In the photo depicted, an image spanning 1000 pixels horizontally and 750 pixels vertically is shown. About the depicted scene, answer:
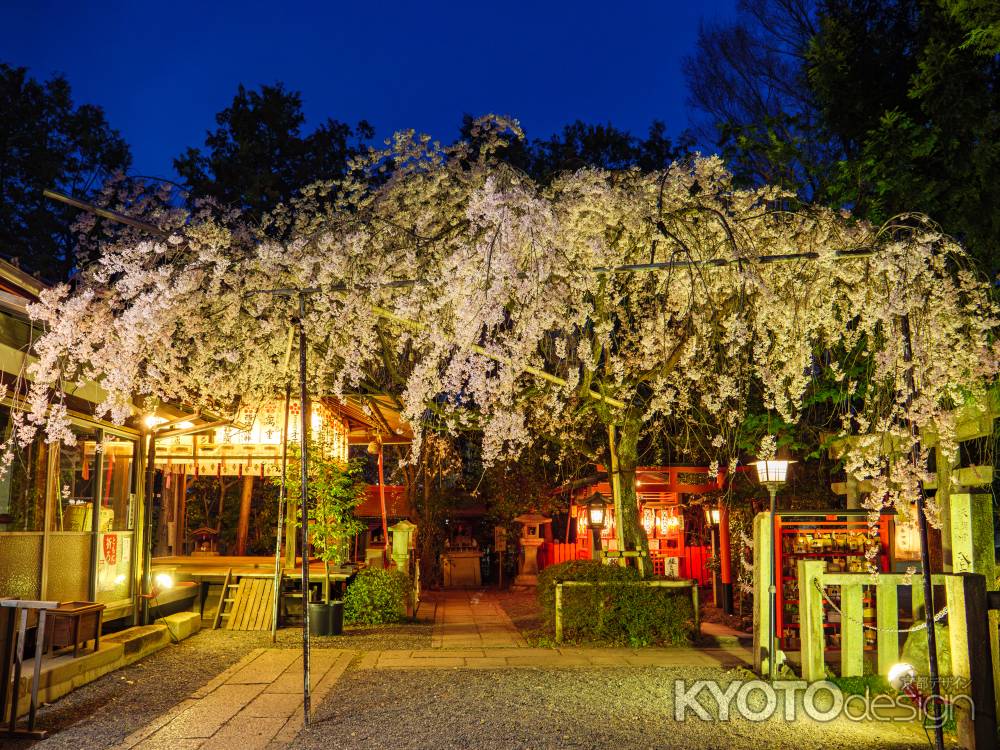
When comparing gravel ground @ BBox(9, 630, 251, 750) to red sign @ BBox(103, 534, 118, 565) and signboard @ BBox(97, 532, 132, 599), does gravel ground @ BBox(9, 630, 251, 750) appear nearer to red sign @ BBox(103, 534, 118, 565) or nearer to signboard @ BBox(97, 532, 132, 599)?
signboard @ BBox(97, 532, 132, 599)

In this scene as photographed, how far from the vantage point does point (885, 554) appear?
39.2 ft

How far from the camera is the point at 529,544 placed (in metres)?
23.7

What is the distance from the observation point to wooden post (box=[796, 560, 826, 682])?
831 cm

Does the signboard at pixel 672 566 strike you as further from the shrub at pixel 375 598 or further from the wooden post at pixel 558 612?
the wooden post at pixel 558 612

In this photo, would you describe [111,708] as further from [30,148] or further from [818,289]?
[30,148]

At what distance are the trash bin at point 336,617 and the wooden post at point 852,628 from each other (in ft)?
23.9

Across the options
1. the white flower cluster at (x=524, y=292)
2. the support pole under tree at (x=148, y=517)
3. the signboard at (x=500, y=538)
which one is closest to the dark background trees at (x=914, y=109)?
the white flower cluster at (x=524, y=292)

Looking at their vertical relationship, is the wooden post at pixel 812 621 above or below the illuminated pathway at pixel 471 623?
above

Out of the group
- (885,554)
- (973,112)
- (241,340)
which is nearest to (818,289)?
(973,112)

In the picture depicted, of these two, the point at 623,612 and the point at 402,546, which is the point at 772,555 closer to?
the point at 623,612

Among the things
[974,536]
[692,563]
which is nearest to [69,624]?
[974,536]

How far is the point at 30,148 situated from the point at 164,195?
13046 millimetres

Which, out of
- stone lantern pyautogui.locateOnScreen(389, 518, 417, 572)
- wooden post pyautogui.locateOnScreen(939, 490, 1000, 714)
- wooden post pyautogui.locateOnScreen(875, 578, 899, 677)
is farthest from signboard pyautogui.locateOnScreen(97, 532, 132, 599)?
wooden post pyautogui.locateOnScreen(939, 490, 1000, 714)

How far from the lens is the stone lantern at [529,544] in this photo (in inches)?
913
